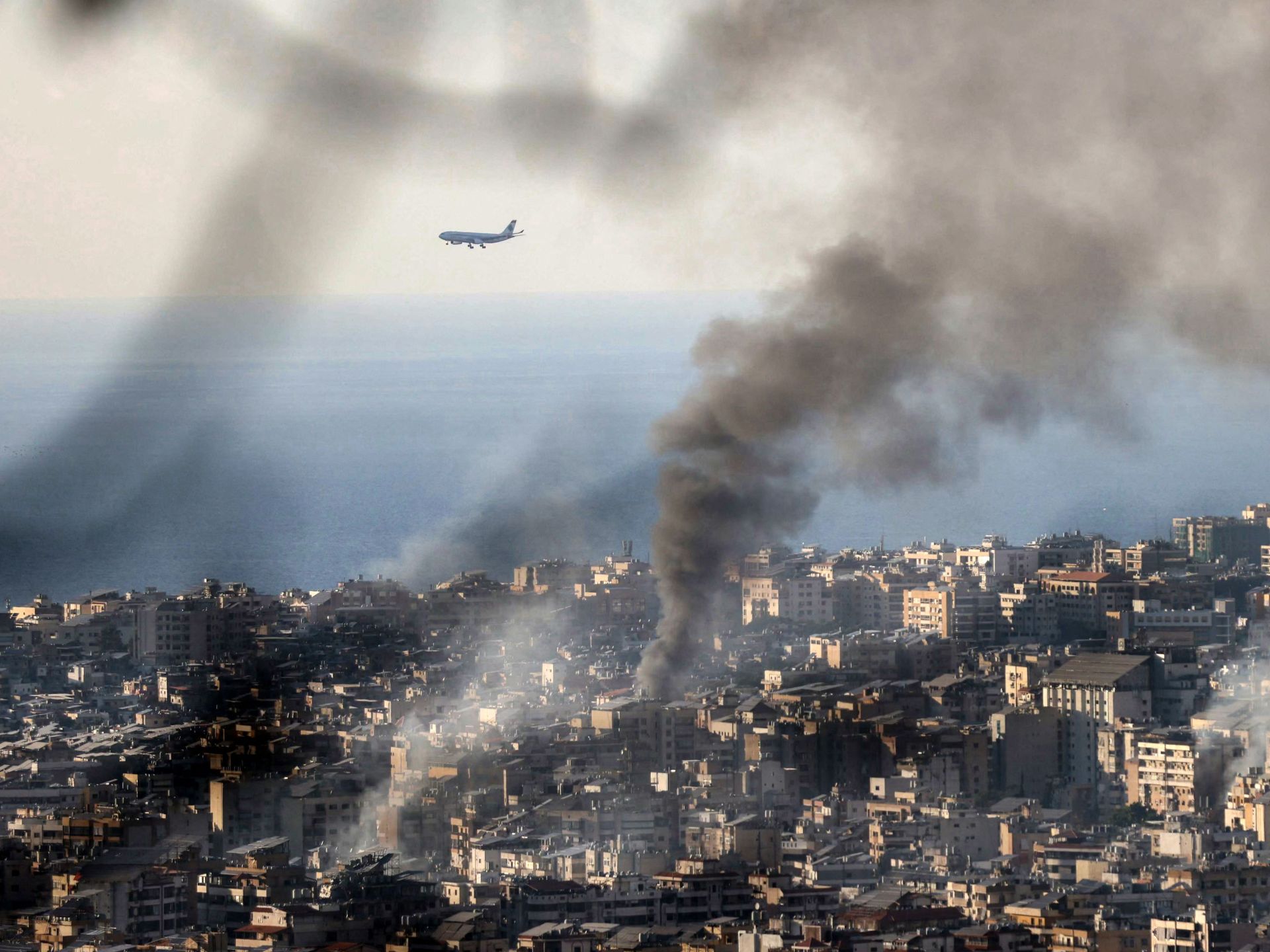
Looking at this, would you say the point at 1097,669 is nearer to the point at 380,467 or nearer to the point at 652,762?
the point at 652,762

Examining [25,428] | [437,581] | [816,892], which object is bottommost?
[816,892]

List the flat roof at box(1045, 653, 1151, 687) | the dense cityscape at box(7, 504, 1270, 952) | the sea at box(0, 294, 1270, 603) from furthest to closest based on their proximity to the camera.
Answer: the sea at box(0, 294, 1270, 603) < the flat roof at box(1045, 653, 1151, 687) < the dense cityscape at box(7, 504, 1270, 952)

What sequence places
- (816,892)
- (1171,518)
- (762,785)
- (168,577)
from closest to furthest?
(816,892)
(762,785)
(168,577)
(1171,518)

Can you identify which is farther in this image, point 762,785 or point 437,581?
point 437,581

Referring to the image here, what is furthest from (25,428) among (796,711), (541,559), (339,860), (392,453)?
(339,860)

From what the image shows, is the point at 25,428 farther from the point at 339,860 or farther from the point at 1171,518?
the point at 339,860

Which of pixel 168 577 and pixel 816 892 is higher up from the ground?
pixel 168 577

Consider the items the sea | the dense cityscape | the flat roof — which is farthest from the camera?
the sea
